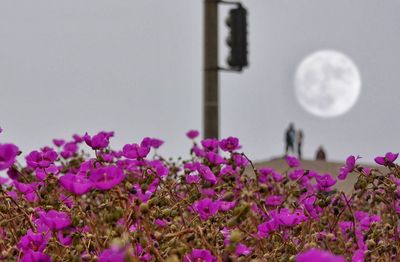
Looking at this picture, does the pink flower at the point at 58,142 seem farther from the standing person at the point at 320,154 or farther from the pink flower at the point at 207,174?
the standing person at the point at 320,154

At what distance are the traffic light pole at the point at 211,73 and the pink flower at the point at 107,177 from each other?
5.09m

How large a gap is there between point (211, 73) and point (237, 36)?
0.80 metres

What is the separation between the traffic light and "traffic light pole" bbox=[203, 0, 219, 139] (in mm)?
501

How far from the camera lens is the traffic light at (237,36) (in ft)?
25.2

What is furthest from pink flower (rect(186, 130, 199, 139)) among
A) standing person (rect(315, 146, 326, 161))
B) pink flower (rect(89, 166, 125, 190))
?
standing person (rect(315, 146, 326, 161))

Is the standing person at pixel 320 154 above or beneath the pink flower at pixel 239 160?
beneath

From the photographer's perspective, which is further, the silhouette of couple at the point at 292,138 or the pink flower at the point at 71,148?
the silhouette of couple at the point at 292,138

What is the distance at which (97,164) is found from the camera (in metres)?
3.49

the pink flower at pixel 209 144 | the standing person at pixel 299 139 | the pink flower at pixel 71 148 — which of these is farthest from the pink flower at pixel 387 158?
the standing person at pixel 299 139

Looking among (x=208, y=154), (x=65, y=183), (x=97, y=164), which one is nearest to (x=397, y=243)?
(x=208, y=154)

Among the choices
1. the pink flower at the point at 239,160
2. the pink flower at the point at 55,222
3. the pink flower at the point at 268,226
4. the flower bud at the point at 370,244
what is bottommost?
the flower bud at the point at 370,244

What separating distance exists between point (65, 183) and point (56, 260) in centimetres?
46

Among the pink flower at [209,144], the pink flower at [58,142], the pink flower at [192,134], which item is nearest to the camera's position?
the pink flower at [209,144]

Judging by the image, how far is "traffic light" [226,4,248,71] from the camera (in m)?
7.68
